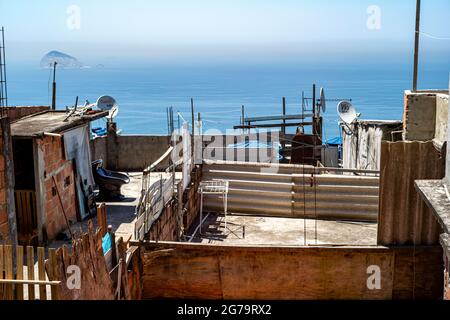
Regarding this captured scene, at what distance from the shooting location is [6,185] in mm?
11180

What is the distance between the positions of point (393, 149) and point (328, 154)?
10911 mm

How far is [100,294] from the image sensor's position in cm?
796

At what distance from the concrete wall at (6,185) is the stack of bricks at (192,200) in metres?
3.50

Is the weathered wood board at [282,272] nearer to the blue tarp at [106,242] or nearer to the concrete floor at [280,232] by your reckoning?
the blue tarp at [106,242]

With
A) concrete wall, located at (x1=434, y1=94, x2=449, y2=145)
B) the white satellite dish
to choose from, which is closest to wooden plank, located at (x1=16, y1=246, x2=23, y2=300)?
concrete wall, located at (x1=434, y1=94, x2=449, y2=145)

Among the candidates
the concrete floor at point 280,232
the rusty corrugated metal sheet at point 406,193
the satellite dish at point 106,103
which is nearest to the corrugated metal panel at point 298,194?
the concrete floor at point 280,232

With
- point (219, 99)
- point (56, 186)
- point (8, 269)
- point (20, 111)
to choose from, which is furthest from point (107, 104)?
point (219, 99)

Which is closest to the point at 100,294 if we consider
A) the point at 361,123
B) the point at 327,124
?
the point at 361,123

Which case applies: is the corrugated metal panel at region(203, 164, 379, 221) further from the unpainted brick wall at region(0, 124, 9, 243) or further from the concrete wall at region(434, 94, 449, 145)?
the unpainted brick wall at region(0, 124, 9, 243)

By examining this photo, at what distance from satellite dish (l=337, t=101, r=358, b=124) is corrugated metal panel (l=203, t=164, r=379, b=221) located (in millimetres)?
5068

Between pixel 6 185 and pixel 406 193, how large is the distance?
7.08m

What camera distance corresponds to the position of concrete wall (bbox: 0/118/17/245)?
438 inches

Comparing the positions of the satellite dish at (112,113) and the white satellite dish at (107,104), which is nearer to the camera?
the satellite dish at (112,113)

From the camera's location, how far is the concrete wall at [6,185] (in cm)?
1112
